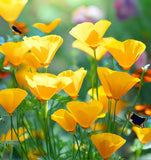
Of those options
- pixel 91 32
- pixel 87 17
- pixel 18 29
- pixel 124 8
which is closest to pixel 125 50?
pixel 91 32

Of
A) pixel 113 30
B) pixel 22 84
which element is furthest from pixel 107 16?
pixel 22 84

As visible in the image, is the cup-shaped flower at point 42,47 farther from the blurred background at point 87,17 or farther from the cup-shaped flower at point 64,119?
the blurred background at point 87,17

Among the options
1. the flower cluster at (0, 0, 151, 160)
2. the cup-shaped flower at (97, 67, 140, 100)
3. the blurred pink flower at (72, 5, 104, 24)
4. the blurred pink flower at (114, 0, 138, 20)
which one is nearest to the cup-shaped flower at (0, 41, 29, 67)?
the flower cluster at (0, 0, 151, 160)

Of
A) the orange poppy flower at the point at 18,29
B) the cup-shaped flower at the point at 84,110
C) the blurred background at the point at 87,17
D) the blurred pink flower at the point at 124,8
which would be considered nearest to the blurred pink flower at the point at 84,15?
the blurred background at the point at 87,17

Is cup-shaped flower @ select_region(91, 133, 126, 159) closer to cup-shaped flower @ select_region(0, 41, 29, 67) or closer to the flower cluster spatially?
the flower cluster

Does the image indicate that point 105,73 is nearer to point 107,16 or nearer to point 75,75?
point 75,75

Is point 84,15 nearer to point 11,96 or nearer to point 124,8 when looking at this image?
point 124,8
